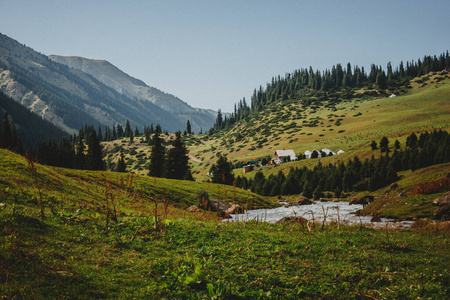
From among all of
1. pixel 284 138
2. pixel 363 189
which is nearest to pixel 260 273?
pixel 363 189

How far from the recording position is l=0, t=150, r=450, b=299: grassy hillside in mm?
6977

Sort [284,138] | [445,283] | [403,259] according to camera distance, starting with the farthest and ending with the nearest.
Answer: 1. [284,138]
2. [403,259]
3. [445,283]

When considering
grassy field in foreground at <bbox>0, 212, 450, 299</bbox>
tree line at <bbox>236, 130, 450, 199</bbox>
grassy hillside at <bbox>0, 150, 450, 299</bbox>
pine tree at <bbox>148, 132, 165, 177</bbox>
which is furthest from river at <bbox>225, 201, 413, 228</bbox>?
pine tree at <bbox>148, 132, 165, 177</bbox>

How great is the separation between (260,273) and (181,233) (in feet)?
16.5

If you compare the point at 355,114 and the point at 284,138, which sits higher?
the point at 355,114

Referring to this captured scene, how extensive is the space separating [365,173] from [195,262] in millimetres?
71116

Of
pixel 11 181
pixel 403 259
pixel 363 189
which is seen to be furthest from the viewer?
pixel 363 189

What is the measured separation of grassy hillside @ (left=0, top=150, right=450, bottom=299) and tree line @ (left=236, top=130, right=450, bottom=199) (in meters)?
52.5

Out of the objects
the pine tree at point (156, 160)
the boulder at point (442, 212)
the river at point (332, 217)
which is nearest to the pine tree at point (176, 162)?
the pine tree at point (156, 160)

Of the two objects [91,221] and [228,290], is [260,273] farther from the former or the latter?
[91,221]

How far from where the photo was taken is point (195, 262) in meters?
8.76

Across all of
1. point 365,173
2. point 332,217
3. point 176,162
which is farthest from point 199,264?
point 176,162

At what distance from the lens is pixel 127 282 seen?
7520mm

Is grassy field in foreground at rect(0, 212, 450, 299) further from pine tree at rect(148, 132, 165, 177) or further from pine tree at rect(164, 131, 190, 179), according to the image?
pine tree at rect(148, 132, 165, 177)
